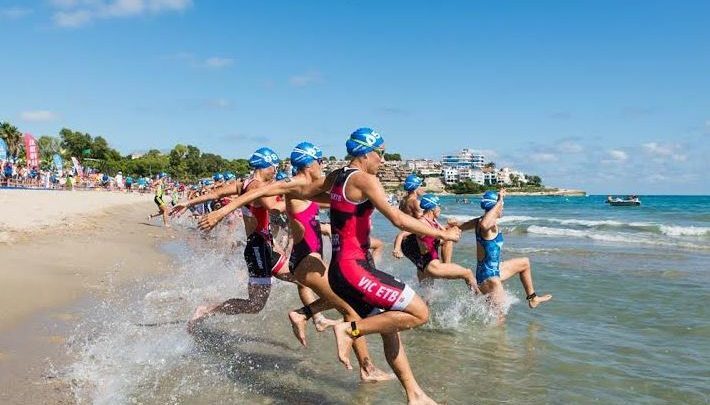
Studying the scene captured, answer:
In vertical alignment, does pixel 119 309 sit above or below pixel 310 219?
below

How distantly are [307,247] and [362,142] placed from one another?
1596mm

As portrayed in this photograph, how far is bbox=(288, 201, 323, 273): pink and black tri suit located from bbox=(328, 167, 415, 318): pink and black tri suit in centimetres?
113

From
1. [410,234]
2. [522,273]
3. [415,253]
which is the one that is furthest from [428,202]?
[522,273]

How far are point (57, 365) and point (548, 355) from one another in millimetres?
5273

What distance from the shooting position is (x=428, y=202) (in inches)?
352

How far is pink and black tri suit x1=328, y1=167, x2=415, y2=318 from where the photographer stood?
181 inches

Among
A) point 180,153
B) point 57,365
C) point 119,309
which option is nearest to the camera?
point 57,365

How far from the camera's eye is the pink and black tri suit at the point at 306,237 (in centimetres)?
589

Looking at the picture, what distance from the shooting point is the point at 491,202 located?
336 inches

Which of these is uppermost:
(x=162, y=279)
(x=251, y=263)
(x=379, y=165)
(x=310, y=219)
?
(x=379, y=165)

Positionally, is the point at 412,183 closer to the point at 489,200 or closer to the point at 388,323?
the point at 489,200

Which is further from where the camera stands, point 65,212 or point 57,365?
point 65,212

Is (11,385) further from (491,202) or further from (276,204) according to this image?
(491,202)

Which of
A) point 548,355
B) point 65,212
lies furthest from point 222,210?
point 65,212
